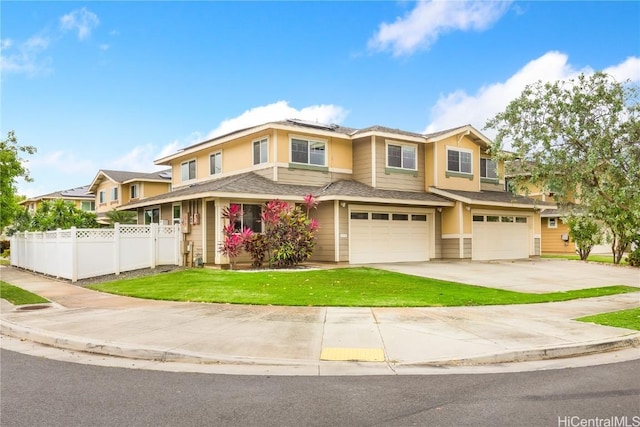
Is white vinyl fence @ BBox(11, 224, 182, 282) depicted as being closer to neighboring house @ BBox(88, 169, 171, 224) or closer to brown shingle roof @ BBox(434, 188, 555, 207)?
brown shingle roof @ BBox(434, 188, 555, 207)

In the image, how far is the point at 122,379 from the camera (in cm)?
625

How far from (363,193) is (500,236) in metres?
9.59

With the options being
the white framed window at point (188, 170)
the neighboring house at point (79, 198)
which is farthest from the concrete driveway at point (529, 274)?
the neighboring house at point (79, 198)

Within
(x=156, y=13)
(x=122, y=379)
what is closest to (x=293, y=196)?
(x=156, y=13)

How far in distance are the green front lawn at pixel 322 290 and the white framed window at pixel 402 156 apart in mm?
7646

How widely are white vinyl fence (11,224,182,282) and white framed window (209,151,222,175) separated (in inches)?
215

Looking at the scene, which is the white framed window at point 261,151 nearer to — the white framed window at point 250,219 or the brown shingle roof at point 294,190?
the brown shingle roof at point 294,190

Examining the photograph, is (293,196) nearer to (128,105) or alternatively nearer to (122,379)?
(128,105)

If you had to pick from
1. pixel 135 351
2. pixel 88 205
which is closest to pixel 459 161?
pixel 135 351

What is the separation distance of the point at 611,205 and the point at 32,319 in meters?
14.3

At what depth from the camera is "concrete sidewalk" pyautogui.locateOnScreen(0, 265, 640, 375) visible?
283 inches

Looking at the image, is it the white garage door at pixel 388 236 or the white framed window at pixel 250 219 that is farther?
the white garage door at pixel 388 236

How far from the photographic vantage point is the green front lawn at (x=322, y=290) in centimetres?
1234

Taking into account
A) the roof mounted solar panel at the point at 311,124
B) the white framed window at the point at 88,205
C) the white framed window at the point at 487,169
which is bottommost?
the white framed window at the point at 88,205
